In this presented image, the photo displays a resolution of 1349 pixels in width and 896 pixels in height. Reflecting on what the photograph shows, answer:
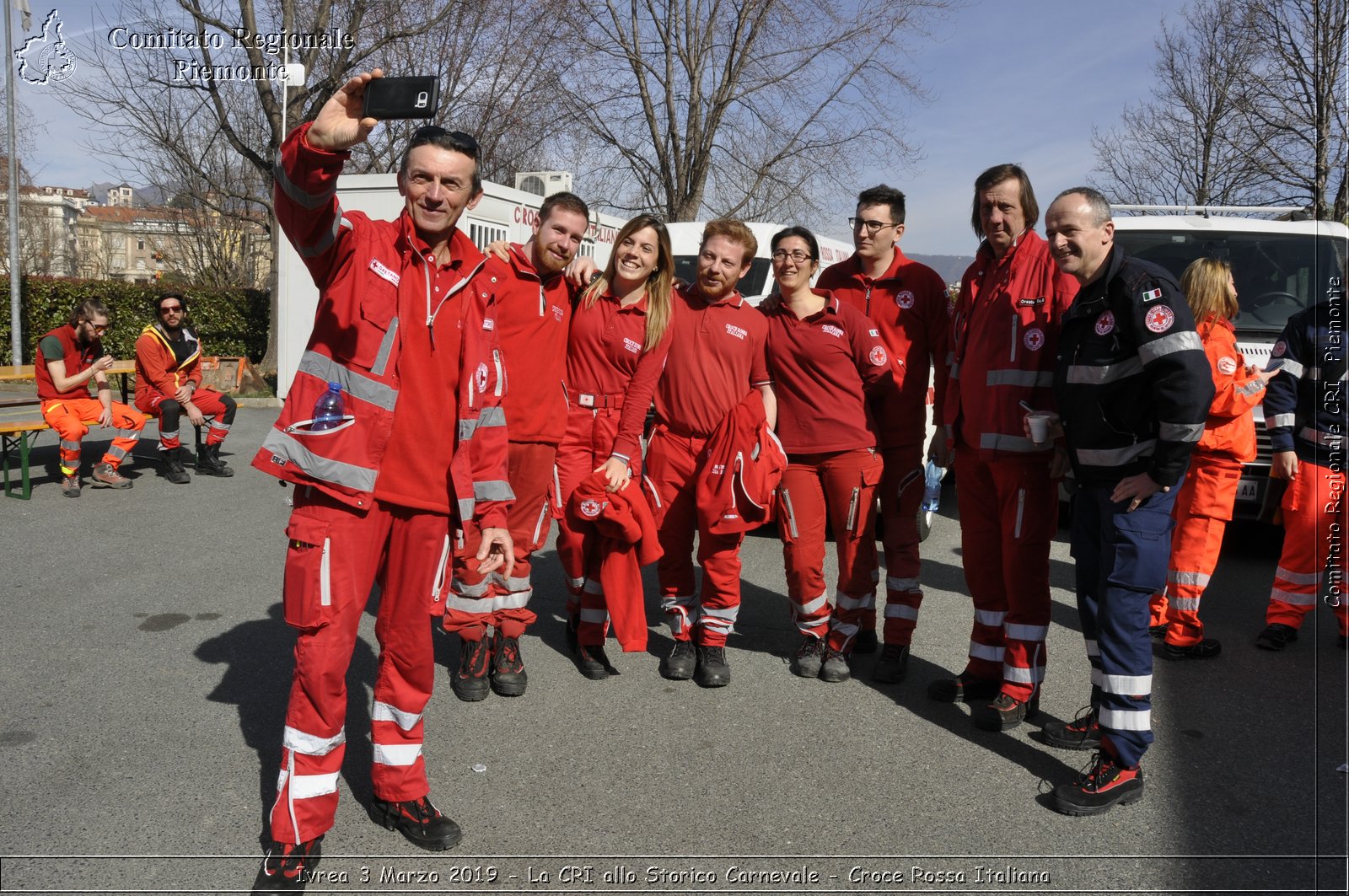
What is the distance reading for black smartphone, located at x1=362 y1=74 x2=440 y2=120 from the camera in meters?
2.36

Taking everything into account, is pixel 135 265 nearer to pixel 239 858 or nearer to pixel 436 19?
pixel 436 19

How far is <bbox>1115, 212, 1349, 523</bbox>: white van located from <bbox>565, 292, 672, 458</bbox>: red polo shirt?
4.98m

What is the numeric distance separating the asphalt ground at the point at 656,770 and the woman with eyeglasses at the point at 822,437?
0.45 metres

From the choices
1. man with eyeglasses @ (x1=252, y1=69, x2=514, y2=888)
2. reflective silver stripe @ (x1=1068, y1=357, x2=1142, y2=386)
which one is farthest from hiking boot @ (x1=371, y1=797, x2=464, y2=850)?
reflective silver stripe @ (x1=1068, y1=357, x2=1142, y2=386)

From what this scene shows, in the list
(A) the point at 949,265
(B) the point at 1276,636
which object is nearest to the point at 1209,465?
(B) the point at 1276,636

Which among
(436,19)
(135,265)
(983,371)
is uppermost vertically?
(135,265)

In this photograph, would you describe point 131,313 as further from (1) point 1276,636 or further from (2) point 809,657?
(1) point 1276,636

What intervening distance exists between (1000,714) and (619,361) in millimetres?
2360

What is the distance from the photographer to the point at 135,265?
9438 centimetres

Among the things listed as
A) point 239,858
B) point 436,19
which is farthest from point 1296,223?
point 436,19

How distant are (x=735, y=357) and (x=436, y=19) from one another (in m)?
15.2

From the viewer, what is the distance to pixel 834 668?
15.8 ft

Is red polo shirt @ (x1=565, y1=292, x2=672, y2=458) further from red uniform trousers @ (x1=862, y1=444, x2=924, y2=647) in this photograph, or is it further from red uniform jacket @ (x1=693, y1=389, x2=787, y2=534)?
red uniform trousers @ (x1=862, y1=444, x2=924, y2=647)

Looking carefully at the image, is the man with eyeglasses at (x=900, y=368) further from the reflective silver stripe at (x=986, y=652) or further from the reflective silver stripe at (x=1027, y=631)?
the reflective silver stripe at (x=1027, y=631)
